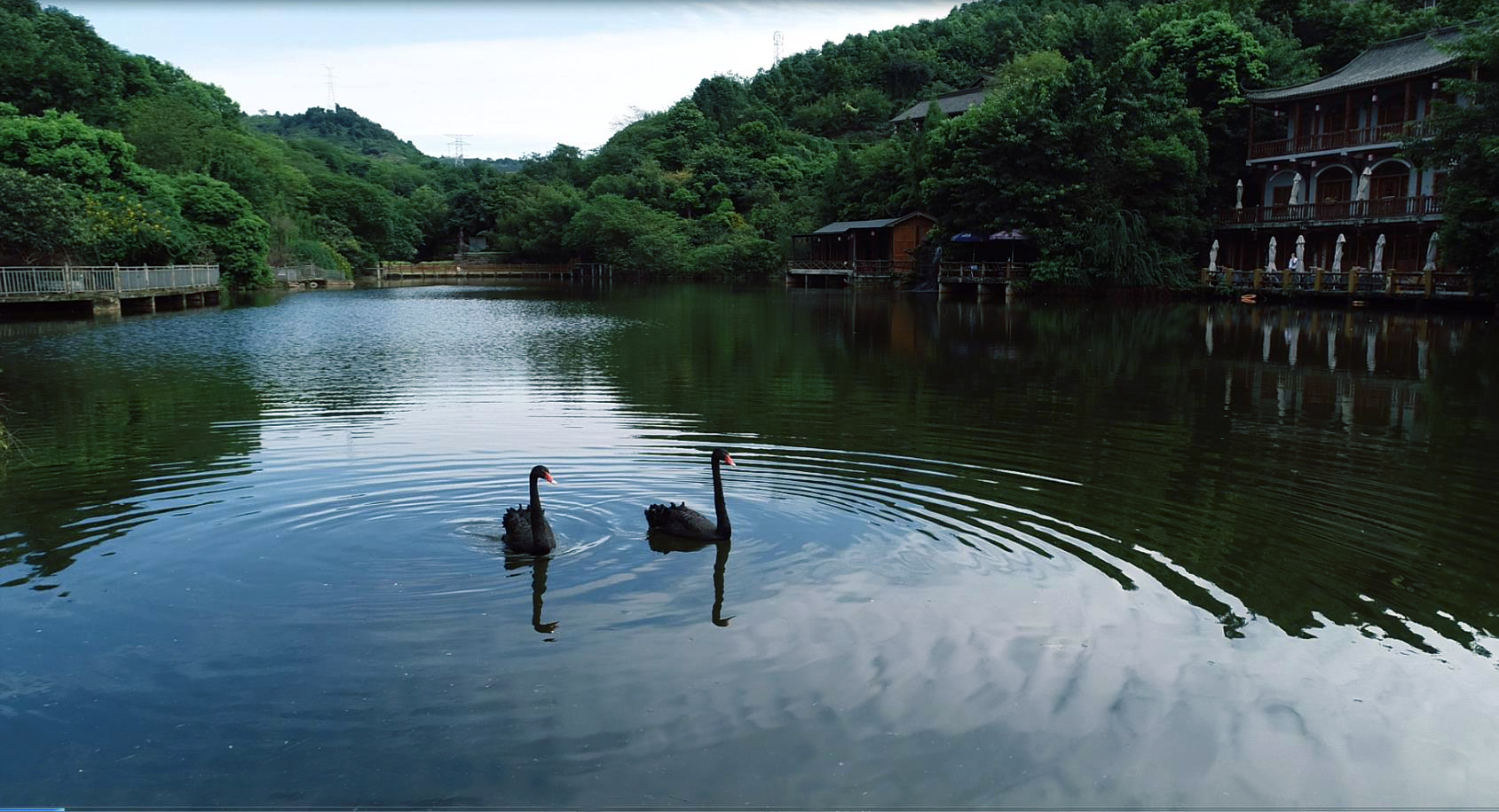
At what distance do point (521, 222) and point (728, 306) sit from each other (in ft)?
159

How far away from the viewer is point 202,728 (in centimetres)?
497

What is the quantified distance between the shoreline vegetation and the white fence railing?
64.9 inches

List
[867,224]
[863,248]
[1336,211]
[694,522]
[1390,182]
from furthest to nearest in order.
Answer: [863,248]
[867,224]
[1390,182]
[1336,211]
[694,522]

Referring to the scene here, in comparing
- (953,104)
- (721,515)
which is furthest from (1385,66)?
(721,515)

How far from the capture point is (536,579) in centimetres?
718

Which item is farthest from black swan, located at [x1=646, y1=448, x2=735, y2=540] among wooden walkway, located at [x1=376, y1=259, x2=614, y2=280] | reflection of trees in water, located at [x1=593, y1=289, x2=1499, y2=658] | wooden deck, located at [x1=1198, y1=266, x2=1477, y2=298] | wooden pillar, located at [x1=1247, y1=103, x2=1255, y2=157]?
wooden walkway, located at [x1=376, y1=259, x2=614, y2=280]

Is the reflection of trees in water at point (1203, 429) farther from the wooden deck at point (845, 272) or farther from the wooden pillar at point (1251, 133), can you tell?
the wooden deck at point (845, 272)

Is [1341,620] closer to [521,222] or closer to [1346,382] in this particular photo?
[1346,382]

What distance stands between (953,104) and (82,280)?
52232mm

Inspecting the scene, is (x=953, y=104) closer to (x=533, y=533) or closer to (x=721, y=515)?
(x=721, y=515)

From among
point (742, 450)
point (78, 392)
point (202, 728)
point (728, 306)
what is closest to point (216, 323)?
point (78, 392)

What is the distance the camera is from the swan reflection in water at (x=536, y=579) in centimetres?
633

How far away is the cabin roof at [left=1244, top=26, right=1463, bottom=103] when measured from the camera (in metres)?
34.1

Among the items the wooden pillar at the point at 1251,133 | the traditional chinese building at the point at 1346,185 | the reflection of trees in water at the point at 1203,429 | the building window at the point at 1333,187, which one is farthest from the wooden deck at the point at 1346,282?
the wooden pillar at the point at 1251,133
